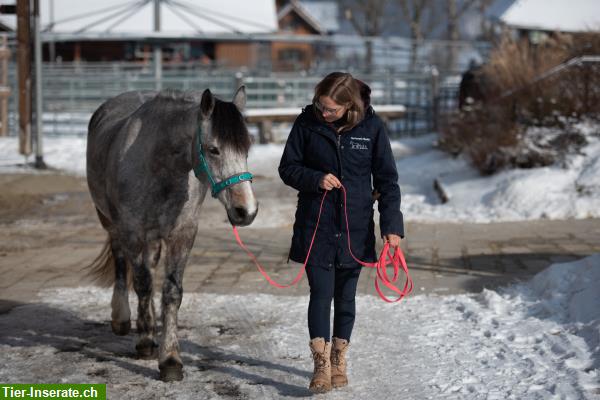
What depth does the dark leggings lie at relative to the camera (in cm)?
497

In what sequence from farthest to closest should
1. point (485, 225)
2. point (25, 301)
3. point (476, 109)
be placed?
1. point (476, 109)
2. point (485, 225)
3. point (25, 301)

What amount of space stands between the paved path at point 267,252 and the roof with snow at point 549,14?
54.9 ft

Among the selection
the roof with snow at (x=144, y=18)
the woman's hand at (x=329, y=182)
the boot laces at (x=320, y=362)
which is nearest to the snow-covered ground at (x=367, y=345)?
the boot laces at (x=320, y=362)

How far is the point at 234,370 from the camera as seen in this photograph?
5.45m

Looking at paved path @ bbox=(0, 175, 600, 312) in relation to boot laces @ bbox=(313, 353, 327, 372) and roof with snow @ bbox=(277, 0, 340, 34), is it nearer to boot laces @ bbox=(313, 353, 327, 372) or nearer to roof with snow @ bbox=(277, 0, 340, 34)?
boot laces @ bbox=(313, 353, 327, 372)

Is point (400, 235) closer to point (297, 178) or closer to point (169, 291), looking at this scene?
point (297, 178)

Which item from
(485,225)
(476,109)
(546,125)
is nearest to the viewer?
(485,225)

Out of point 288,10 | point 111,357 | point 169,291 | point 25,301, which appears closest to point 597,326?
point 169,291

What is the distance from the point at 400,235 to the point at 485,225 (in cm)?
589

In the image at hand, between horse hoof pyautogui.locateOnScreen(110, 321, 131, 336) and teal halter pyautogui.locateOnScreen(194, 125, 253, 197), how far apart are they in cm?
161

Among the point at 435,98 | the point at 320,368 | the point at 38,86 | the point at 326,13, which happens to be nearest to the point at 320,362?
the point at 320,368

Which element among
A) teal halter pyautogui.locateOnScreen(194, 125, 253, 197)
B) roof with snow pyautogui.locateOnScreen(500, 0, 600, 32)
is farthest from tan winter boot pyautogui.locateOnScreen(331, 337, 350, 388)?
roof with snow pyautogui.locateOnScreen(500, 0, 600, 32)

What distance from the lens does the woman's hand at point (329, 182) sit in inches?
189

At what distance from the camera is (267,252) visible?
30.4 ft
